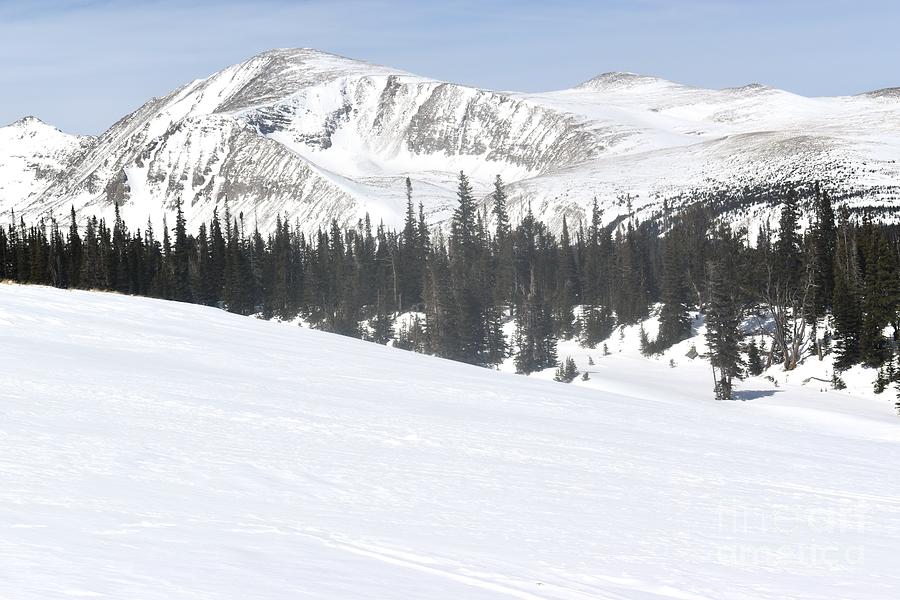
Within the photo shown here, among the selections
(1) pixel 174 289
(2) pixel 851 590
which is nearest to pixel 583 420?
(2) pixel 851 590

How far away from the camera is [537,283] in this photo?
4685 inches

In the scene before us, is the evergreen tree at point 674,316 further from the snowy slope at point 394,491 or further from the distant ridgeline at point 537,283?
the snowy slope at point 394,491

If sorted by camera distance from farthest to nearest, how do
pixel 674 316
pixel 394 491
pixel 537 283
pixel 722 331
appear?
pixel 537 283 → pixel 674 316 → pixel 722 331 → pixel 394 491

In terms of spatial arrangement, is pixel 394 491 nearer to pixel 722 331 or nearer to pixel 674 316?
pixel 722 331

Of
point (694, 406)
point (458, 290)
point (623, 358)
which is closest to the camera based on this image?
point (694, 406)

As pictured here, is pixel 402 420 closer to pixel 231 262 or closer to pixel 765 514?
pixel 765 514

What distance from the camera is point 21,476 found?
1097 centimetres

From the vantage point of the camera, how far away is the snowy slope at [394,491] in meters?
8.70

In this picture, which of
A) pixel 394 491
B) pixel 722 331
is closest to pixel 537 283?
pixel 722 331

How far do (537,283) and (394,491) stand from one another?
107 metres

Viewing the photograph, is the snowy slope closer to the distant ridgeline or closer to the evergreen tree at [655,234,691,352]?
the distant ridgeline

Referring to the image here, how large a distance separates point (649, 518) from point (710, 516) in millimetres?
1007

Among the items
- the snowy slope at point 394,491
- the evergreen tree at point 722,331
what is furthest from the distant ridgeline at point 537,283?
the snowy slope at point 394,491

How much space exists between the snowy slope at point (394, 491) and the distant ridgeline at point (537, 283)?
4139 cm
